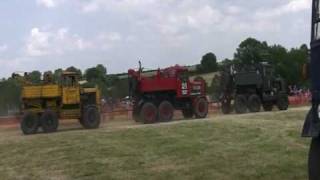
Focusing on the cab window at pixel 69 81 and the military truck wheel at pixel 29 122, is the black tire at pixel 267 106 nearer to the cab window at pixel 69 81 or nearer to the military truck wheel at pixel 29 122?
the cab window at pixel 69 81

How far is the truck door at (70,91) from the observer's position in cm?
2784

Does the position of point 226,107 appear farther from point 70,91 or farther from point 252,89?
point 70,91

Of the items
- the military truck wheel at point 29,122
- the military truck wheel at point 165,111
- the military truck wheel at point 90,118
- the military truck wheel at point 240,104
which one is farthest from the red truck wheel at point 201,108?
the military truck wheel at point 29,122

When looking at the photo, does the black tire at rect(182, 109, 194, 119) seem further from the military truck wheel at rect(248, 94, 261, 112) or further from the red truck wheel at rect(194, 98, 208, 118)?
the military truck wheel at rect(248, 94, 261, 112)

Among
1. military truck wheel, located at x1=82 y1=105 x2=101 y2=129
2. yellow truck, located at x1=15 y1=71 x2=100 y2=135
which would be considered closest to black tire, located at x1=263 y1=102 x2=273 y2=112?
yellow truck, located at x1=15 y1=71 x2=100 y2=135

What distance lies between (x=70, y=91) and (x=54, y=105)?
0.85 m

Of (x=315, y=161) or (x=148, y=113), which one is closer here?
(x=315, y=161)

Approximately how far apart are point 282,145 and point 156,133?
4.99 metres

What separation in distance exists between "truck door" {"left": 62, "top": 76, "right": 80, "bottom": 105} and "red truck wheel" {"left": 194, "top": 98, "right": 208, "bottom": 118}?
21.5 feet

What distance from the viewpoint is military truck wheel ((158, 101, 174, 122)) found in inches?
1215

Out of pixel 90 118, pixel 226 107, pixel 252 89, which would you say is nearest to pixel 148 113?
pixel 90 118

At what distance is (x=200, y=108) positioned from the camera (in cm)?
3281

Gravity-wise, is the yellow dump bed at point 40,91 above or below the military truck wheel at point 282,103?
above

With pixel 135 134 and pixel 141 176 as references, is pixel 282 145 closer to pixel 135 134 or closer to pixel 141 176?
pixel 141 176
